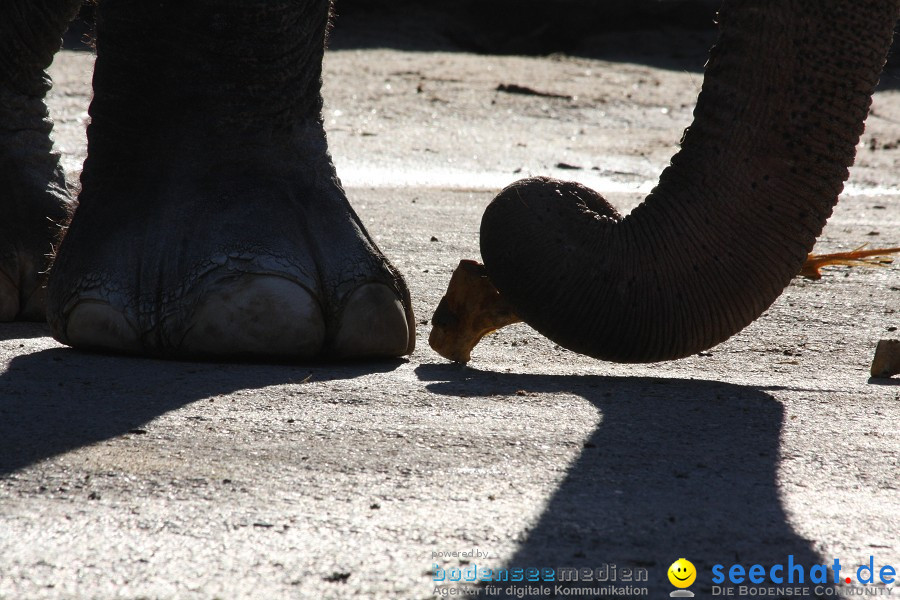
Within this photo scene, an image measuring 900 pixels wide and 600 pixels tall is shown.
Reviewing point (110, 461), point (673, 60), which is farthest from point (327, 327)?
point (673, 60)

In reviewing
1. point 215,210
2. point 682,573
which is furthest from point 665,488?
point 215,210

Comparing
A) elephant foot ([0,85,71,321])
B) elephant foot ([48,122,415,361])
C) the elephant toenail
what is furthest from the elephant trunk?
elephant foot ([0,85,71,321])

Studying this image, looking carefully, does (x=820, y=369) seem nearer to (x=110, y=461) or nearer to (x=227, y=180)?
(x=227, y=180)

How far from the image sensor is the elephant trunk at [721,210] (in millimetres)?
2117

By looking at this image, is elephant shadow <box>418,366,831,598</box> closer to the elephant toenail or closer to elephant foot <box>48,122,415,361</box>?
elephant foot <box>48,122,415,361</box>

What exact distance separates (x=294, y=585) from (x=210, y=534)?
185 mm

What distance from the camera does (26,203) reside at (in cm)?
318

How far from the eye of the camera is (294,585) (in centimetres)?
148

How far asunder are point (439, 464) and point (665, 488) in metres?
0.32

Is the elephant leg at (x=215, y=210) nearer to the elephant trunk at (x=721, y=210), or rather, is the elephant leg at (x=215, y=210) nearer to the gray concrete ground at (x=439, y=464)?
the gray concrete ground at (x=439, y=464)

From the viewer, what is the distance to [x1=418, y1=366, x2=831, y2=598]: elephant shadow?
1.60m

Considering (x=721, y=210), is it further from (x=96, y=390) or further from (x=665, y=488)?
(x=96, y=390)

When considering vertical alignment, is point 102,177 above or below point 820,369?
above

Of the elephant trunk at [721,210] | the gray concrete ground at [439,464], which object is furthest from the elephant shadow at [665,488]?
the elephant trunk at [721,210]
